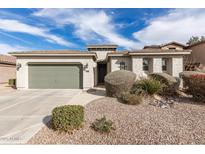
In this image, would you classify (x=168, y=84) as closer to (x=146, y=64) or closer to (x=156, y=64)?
(x=156, y=64)

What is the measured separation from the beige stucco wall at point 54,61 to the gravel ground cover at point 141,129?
7.93 metres

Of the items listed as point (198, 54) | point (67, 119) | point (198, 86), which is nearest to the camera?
point (67, 119)

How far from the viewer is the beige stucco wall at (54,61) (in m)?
14.5

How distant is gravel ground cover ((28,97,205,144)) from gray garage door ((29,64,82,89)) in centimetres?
850

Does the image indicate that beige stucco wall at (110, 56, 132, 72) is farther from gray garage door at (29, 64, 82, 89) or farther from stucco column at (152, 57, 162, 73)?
gray garage door at (29, 64, 82, 89)

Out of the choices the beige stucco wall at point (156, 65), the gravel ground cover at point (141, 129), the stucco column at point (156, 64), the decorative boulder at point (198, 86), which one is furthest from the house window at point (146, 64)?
the gravel ground cover at point (141, 129)

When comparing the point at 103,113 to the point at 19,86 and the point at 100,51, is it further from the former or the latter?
the point at 100,51

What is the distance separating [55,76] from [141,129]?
11620 mm

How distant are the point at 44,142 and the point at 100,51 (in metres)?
20.1

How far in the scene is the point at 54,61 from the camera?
14.7m

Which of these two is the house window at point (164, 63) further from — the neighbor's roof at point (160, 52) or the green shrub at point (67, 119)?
the green shrub at point (67, 119)

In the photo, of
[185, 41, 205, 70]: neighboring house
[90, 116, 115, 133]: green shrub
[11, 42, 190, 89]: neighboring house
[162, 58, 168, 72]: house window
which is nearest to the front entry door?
[11, 42, 190, 89]: neighboring house

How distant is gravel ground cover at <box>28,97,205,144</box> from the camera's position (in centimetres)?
421

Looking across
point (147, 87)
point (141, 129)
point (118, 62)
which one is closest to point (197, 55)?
point (118, 62)
